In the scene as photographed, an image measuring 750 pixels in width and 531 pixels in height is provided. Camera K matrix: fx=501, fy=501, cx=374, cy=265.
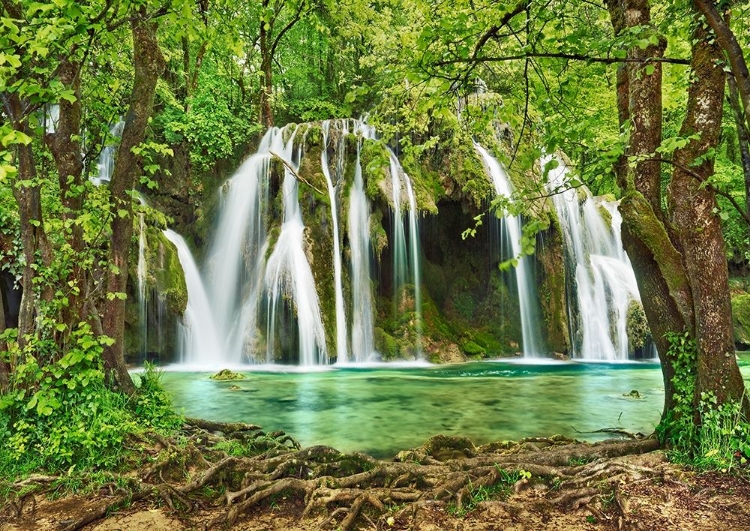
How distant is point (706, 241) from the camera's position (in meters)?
4.13

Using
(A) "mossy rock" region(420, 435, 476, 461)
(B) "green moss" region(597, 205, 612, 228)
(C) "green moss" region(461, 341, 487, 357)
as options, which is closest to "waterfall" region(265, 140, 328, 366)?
(C) "green moss" region(461, 341, 487, 357)

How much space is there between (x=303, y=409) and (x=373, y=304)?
310 inches

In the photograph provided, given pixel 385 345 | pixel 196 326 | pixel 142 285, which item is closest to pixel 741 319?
pixel 385 345

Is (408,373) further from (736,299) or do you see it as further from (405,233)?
(736,299)

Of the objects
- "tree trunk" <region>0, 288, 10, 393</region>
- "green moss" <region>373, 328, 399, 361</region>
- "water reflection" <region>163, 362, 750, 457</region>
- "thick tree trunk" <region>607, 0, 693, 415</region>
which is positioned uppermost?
"thick tree trunk" <region>607, 0, 693, 415</region>

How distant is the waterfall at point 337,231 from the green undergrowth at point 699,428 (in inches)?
450

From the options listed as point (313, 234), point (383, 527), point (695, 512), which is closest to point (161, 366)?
point (313, 234)

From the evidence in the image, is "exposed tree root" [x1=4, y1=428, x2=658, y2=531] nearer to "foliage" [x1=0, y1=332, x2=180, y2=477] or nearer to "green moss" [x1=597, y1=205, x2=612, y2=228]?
"foliage" [x1=0, y1=332, x2=180, y2=477]

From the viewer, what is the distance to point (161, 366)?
14.6 metres

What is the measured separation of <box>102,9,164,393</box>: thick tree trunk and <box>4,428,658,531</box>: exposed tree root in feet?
3.58

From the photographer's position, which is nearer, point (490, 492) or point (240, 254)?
A: point (490, 492)

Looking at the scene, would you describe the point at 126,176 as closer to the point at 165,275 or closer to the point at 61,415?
the point at 61,415

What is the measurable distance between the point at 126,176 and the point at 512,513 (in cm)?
471

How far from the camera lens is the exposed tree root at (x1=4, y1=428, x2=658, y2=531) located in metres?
3.64
